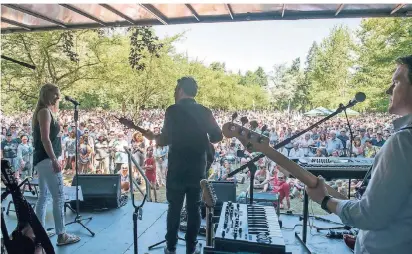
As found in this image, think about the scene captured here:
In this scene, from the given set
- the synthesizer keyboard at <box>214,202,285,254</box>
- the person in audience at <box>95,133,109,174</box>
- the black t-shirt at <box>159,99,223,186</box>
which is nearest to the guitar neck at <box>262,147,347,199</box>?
the synthesizer keyboard at <box>214,202,285,254</box>

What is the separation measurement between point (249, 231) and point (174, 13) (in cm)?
232

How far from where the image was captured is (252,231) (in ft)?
6.72

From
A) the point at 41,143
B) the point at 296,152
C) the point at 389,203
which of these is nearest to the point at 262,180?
the point at 296,152

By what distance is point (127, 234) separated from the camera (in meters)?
3.78

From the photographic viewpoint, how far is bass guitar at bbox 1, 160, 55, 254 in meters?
2.07

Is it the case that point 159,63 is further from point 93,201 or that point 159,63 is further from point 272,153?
point 272,153

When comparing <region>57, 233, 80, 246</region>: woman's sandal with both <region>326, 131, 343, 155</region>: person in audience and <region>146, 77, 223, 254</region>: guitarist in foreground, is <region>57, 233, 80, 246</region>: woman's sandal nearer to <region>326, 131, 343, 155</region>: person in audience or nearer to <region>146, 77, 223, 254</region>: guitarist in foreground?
<region>146, 77, 223, 254</region>: guitarist in foreground

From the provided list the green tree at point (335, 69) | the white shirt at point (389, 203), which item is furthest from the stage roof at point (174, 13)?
the green tree at point (335, 69)

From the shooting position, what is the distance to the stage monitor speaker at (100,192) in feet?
15.1

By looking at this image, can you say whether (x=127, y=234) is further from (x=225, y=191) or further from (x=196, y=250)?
(x=225, y=191)

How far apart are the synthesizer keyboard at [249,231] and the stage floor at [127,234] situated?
111 cm

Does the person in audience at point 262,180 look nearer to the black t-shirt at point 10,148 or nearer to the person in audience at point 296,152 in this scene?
the person in audience at point 296,152

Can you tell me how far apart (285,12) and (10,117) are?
16.5 meters

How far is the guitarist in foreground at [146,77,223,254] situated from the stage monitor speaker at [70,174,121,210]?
6.61ft
